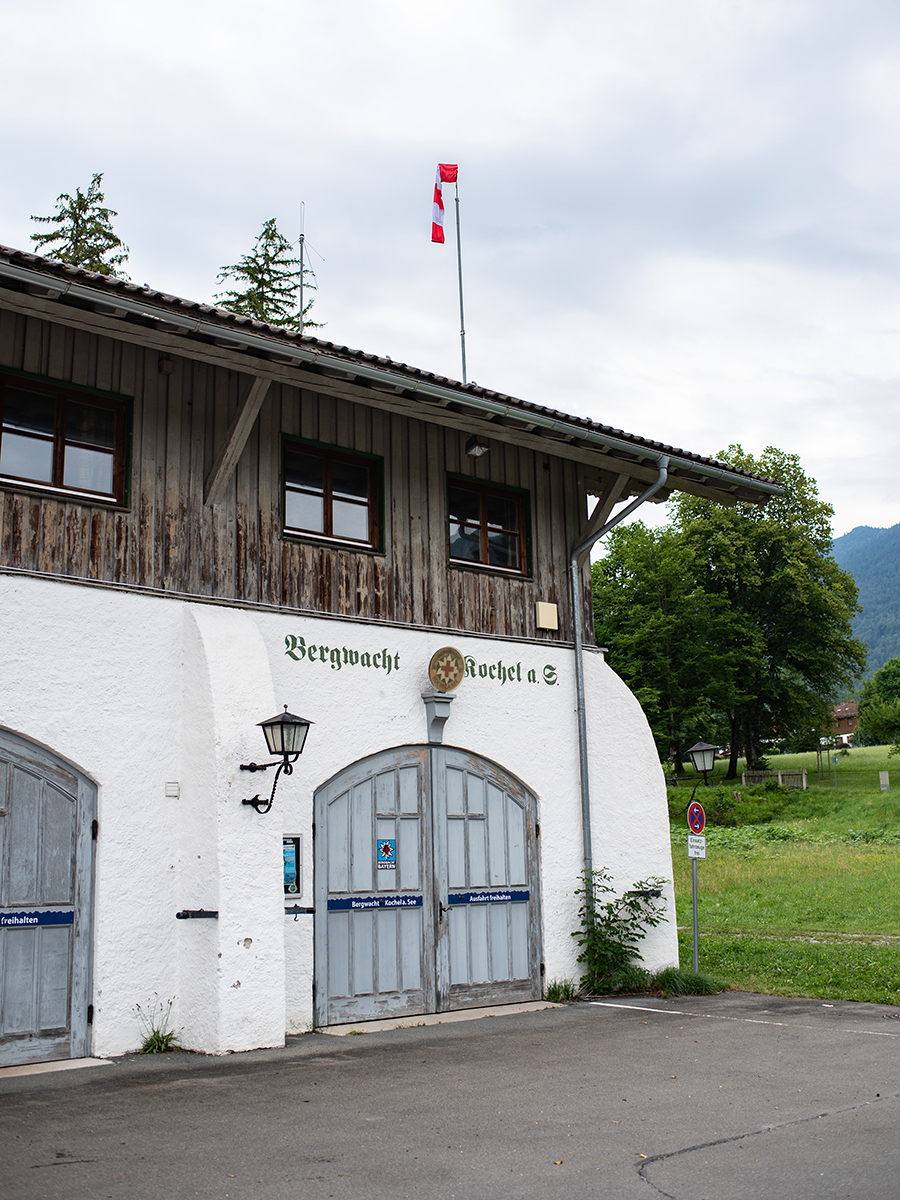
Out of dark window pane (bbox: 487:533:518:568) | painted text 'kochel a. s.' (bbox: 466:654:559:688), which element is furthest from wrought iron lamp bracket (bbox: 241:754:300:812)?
dark window pane (bbox: 487:533:518:568)

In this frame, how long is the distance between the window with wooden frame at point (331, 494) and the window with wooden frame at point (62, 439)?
5.64ft

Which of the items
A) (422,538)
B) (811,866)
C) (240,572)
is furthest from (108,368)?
(811,866)

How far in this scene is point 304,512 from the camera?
1055 cm

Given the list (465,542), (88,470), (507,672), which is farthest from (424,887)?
(88,470)

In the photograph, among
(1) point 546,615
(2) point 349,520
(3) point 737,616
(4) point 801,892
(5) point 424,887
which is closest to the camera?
(5) point 424,887

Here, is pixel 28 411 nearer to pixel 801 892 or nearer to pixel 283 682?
pixel 283 682

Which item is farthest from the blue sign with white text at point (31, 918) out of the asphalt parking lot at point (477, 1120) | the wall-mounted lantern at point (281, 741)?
the wall-mounted lantern at point (281, 741)

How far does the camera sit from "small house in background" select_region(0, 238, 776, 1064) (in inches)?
334

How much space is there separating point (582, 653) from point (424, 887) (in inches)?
138

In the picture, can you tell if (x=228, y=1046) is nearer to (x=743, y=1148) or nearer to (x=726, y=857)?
(x=743, y=1148)

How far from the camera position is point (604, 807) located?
40.5ft

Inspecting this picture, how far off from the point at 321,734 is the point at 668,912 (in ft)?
16.2

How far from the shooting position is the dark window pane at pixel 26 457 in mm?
8750

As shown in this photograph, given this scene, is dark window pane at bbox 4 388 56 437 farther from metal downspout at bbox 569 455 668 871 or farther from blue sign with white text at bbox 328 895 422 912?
metal downspout at bbox 569 455 668 871
